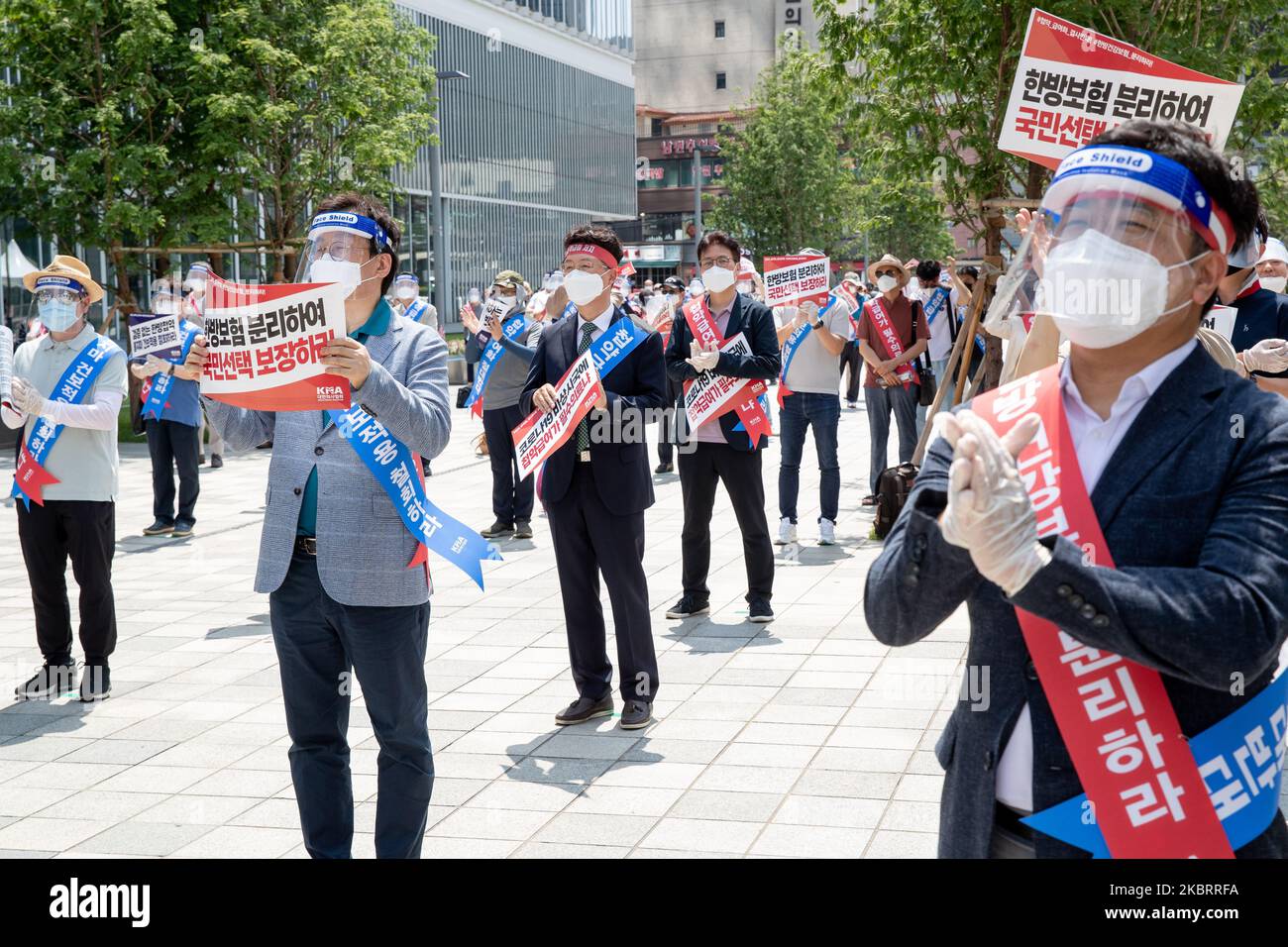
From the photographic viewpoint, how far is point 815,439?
36.6ft

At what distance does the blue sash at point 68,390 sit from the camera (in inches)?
273

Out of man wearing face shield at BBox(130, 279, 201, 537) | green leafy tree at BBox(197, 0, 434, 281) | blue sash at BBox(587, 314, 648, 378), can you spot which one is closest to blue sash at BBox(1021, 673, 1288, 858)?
blue sash at BBox(587, 314, 648, 378)

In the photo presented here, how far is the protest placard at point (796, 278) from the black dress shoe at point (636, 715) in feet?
19.1

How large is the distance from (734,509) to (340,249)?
16.0ft

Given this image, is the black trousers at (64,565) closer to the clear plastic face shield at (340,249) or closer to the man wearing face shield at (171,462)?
the clear plastic face shield at (340,249)

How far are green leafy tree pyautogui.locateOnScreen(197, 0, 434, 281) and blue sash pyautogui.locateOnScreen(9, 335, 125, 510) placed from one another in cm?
1368

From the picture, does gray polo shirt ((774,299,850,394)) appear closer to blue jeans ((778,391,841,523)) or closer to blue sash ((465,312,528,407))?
blue jeans ((778,391,841,523))

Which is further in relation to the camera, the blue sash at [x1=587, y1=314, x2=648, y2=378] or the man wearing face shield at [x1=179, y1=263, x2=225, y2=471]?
the blue sash at [x1=587, y1=314, x2=648, y2=378]

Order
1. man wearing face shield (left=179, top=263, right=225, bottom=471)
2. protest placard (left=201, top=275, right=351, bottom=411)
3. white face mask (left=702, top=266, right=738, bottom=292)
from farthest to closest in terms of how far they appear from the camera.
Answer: white face mask (left=702, top=266, right=738, bottom=292) < man wearing face shield (left=179, top=263, right=225, bottom=471) < protest placard (left=201, top=275, right=351, bottom=411)

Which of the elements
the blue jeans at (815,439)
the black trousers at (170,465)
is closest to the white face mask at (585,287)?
the blue jeans at (815,439)

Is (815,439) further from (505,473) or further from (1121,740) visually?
(1121,740)

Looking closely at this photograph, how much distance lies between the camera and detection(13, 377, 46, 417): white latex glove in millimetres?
6773

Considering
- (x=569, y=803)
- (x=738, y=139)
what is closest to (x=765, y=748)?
(x=569, y=803)
